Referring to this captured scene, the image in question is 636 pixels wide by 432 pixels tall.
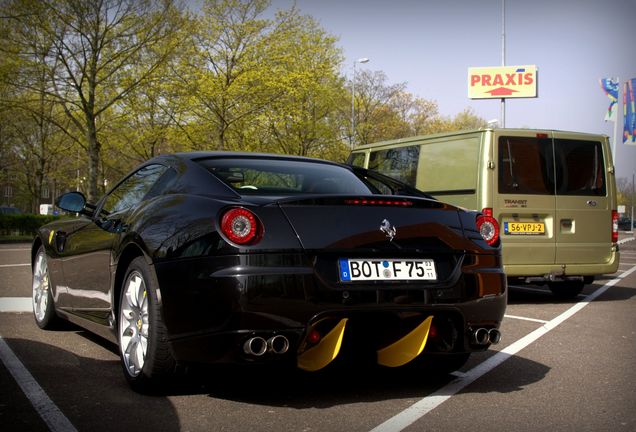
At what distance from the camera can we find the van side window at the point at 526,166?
9.51 metres

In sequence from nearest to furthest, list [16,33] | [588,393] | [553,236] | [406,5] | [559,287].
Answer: [588,393], [406,5], [553,236], [559,287], [16,33]

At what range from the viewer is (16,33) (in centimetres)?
2503

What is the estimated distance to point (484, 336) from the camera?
425cm

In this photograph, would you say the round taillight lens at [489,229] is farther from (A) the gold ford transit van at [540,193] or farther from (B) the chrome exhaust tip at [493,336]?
(A) the gold ford transit van at [540,193]

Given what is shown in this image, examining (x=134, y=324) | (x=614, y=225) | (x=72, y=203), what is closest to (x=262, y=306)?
(x=134, y=324)

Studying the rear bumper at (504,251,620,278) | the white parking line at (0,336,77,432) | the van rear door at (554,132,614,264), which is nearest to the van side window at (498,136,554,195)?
the van rear door at (554,132,614,264)

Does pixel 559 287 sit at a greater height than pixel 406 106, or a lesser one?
lesser

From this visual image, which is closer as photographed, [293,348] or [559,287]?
[293,348]

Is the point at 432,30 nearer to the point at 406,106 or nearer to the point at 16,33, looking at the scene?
the point at 16,33

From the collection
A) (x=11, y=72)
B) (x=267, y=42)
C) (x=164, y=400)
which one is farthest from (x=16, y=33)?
(x=164, y=400)

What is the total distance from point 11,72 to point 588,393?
2418 cm

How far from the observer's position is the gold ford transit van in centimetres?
949

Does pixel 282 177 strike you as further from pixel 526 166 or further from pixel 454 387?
pixel 526 166

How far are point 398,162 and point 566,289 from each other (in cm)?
289
